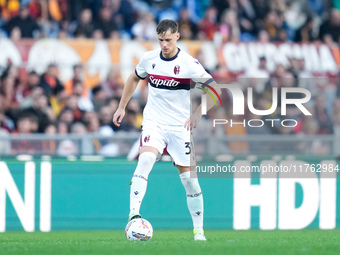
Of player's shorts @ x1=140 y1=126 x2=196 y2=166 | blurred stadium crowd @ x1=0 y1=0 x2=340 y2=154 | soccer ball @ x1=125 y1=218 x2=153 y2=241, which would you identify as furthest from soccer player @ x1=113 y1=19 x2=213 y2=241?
blurred stadium crowd @ x1=0 y1=0 x2=340 y2=154

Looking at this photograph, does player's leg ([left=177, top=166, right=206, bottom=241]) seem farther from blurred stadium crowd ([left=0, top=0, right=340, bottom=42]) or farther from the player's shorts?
blurred stadium crowd ([left=0, top=0, right=340, bottom=42])

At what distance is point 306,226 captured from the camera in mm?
12281

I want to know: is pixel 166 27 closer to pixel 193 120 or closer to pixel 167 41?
pixel 167 41

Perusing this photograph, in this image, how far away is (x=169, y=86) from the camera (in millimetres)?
8695

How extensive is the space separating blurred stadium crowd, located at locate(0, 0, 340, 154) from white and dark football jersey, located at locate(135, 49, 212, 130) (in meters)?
4.23

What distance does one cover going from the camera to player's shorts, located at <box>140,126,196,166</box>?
870 centimetres

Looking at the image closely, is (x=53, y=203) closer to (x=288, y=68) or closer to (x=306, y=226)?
(x=306, y=226)

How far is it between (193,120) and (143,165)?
732mm

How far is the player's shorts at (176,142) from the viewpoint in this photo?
870cm

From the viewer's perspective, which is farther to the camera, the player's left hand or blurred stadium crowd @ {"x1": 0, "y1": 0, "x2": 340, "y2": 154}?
blurred stadium crowd @ {"x1": 0, "y1": 0, "x2": 340, "y2": 154}

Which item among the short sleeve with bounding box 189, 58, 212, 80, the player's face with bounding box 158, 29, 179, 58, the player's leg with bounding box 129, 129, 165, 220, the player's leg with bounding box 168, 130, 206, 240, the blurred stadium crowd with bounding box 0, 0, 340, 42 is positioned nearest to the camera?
the player's leg with bounding box 129, 129, 165, 220

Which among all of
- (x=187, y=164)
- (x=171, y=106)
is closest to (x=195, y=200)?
(x=187, y=164)

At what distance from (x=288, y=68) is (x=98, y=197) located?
6365 millimetres

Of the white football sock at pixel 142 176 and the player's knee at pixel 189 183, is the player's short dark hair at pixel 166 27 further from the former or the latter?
the player's knee at pixel 189 183
